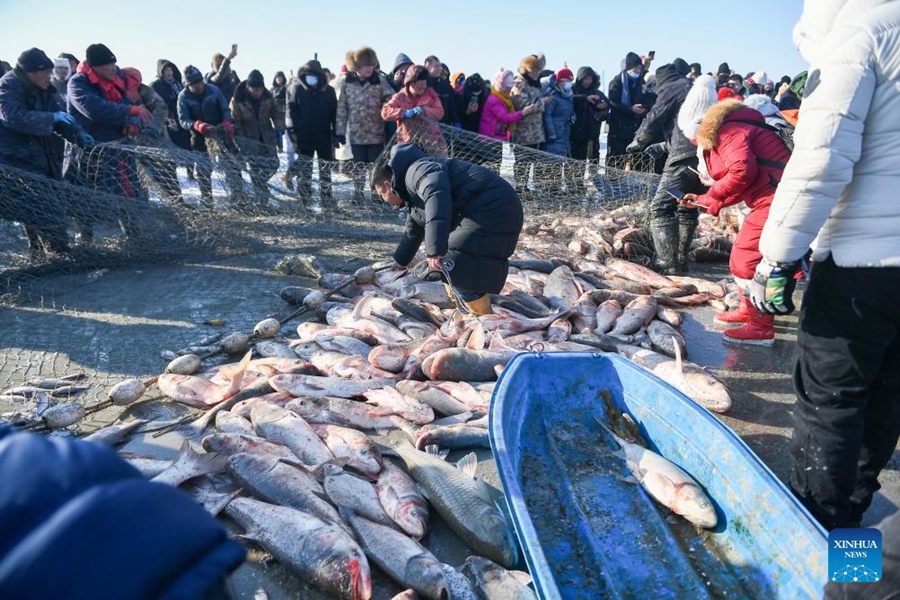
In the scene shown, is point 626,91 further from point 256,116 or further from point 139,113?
point 139,113

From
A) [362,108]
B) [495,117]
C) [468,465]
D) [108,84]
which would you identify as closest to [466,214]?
[468,465]

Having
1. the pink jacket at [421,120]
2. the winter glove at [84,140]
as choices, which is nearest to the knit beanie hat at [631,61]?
the pink jacket at [421,120]

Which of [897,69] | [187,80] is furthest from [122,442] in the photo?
[187,80]

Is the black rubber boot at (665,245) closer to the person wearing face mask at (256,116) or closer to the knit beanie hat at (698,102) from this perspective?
the knit beanie hat at (698,102)

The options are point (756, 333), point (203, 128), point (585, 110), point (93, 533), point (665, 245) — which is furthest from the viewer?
point (585, 110)

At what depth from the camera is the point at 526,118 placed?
32.1 feet

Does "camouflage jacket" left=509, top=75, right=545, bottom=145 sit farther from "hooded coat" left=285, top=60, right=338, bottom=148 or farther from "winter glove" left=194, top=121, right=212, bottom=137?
"winter glove" left=194, top=121, right=212, bottom=137

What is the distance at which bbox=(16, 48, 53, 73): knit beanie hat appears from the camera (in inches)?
228

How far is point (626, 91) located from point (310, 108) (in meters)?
6.04

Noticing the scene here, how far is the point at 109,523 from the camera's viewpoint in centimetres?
72

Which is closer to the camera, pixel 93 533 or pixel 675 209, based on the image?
pixel 93 533

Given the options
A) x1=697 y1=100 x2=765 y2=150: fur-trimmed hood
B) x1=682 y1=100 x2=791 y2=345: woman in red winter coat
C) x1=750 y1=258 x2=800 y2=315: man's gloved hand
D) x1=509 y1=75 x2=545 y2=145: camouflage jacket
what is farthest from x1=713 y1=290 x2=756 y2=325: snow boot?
x1=509 y1=75 x2=545 y2=145: camouflage jacket

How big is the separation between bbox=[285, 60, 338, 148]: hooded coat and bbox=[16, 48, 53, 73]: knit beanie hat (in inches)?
141

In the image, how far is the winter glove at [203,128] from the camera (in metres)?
8.58
